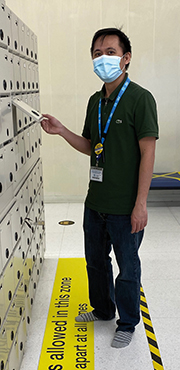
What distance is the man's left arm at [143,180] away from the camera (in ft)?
7.17

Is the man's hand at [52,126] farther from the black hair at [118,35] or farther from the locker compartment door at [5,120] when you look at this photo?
the black hair at [118,35]

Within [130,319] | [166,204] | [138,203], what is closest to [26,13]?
[166,204]

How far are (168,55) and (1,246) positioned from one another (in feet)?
14.2

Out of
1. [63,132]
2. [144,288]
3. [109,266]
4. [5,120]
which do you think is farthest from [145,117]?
[144,288]

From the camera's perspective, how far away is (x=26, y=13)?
17.0 feet

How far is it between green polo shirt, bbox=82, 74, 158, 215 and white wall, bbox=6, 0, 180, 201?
315 centimetres

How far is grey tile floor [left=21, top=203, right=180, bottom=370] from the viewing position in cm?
239

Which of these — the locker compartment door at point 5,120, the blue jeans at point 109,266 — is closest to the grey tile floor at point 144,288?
Answer: the blue jeans at point 109,266

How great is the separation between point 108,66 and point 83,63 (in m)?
3.28

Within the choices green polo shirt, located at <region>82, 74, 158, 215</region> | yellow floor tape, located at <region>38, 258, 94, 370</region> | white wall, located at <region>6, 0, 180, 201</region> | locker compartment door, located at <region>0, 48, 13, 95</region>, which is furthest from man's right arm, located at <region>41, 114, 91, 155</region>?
white wall, located at <region>6, 0, 180, 201</region>

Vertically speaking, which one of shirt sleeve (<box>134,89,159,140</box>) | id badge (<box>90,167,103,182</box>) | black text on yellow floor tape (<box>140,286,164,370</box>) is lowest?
black text on yellow floor tape (<box>140,286,164,370</box>)

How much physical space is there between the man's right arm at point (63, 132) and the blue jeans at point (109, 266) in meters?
0.46

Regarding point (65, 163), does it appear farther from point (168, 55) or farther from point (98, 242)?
point (98, 242)

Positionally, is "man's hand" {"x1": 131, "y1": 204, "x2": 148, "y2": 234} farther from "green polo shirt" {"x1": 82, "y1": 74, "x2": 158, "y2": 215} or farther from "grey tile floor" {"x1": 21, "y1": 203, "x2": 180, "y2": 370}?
"grey tile floor" {"x1": 21, "y1": 203, "x2": 180, "y2": 370}
